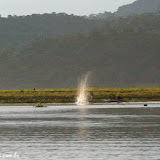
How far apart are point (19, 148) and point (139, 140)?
717 centimetres

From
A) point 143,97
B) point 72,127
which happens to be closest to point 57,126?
point 72,127

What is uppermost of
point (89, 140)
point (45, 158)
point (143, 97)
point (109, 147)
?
point (143, 97)

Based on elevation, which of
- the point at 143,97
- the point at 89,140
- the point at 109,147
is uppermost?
the point at 143,97

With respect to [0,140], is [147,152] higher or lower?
lower

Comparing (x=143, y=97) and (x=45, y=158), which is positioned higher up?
(x=143, y=97)

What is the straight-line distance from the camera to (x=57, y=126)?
179ft

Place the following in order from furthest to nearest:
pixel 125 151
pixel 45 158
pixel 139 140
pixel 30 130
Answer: pixel 30 130 → pixel 139 140 → pixel 125 151 → pixel 45 158

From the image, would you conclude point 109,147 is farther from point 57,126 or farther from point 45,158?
point 57,126

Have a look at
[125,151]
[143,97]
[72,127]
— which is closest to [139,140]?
[125,151]

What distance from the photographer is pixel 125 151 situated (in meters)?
34.9

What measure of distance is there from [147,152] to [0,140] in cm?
1040

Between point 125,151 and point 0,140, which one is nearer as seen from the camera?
point 125,151

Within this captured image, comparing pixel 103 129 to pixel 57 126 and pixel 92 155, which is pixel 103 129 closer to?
pixel 57 126

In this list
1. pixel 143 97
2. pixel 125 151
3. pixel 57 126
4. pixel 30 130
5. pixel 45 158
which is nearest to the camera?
pixel 45 158
